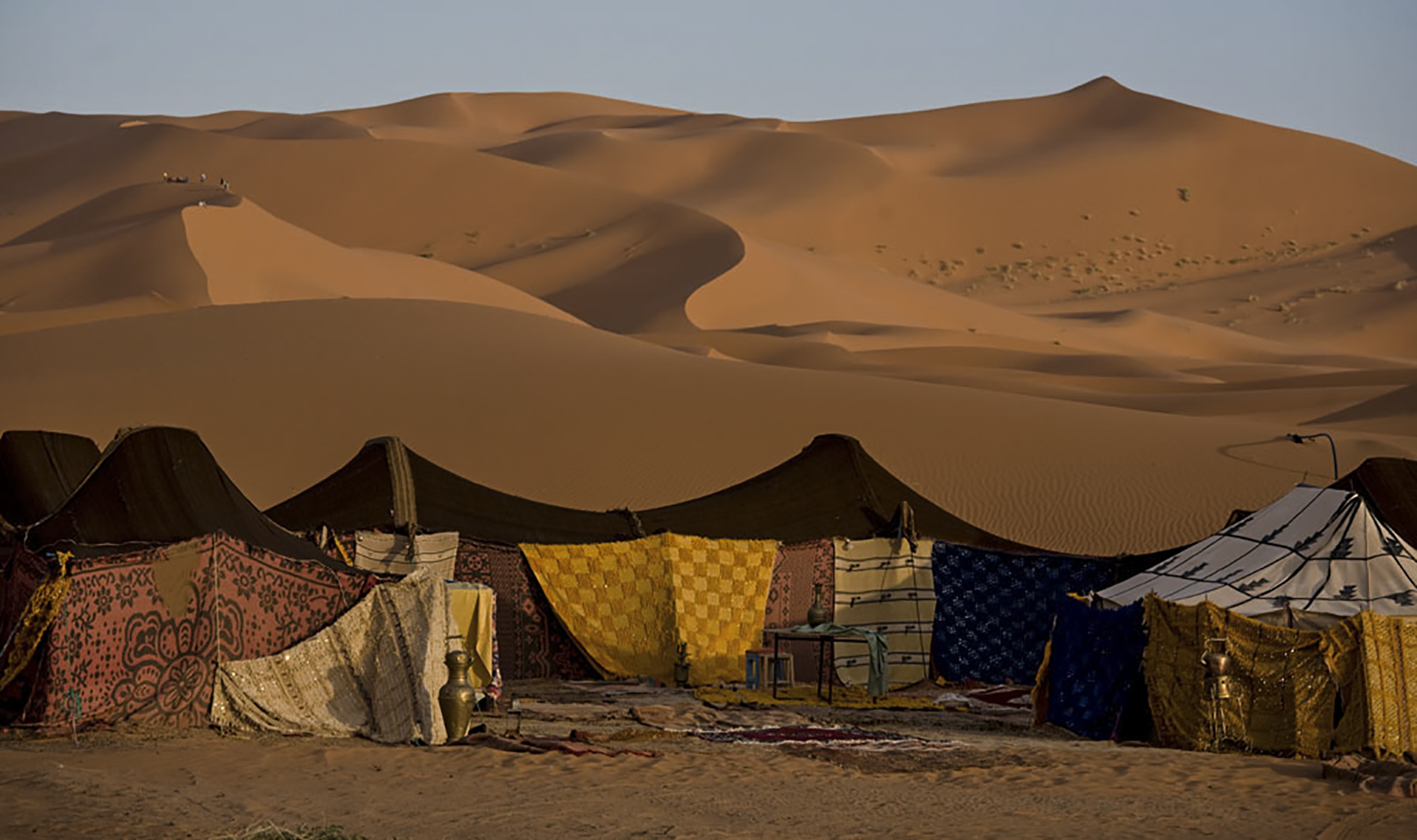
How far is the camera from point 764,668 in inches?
633

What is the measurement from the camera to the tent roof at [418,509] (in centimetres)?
1753

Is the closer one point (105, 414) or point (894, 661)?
point (894, 661)

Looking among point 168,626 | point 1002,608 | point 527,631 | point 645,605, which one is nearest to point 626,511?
point 645,605

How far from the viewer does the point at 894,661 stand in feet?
56.4

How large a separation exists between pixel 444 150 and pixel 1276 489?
53097mm

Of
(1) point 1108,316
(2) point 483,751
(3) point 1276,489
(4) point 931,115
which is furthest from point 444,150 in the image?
(2) point 483,751

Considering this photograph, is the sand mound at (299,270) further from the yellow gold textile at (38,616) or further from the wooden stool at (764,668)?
the yellow gold textile at (38,616)

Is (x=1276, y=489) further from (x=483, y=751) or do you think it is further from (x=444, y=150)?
(x=444, y=150)

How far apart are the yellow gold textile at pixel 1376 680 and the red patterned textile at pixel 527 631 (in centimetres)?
693

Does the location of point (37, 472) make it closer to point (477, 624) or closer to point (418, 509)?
point (418, 509)

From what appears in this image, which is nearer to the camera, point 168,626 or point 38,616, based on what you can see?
point 38,616

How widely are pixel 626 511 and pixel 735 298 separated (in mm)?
40797

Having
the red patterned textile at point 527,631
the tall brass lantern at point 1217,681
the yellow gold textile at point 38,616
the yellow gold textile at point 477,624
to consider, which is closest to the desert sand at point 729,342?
the tall brass lantern at point 1217,681

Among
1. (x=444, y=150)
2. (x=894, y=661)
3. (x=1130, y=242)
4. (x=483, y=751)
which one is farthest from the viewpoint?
(x=1130, y=242)
